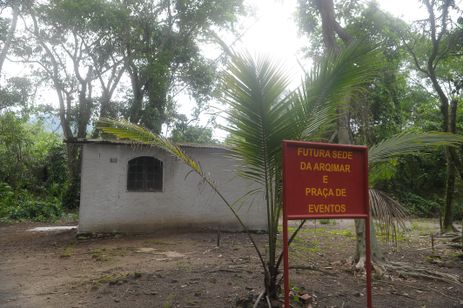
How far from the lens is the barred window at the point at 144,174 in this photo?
10227mm

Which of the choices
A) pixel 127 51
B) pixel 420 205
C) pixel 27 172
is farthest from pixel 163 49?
pixel 420 205

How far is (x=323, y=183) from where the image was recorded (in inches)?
134

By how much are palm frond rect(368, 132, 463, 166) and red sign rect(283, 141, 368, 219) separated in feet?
2.39

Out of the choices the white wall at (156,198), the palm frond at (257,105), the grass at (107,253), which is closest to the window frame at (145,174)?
the white wall at (156,198)

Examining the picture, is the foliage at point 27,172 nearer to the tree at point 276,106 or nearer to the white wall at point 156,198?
the white wall at point 156,198

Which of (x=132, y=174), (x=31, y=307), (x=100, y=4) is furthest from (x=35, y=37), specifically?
(x=31, y=307)

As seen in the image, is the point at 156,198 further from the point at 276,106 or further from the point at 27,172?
the point at 27,172

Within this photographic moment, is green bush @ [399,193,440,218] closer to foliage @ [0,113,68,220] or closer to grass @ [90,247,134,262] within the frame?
grass @ [90,247,134,262]

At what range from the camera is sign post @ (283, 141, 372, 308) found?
10.5 ft

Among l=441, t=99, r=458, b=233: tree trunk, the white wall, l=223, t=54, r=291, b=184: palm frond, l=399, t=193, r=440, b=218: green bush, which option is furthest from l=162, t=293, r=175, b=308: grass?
l=399, t=193, r=440, b=218: green bush

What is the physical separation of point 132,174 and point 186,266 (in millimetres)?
4552

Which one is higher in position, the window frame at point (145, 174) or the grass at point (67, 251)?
the window frame at point (145, 174)

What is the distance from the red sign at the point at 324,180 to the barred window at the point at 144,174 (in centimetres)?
759

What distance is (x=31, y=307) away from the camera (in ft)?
14.4
